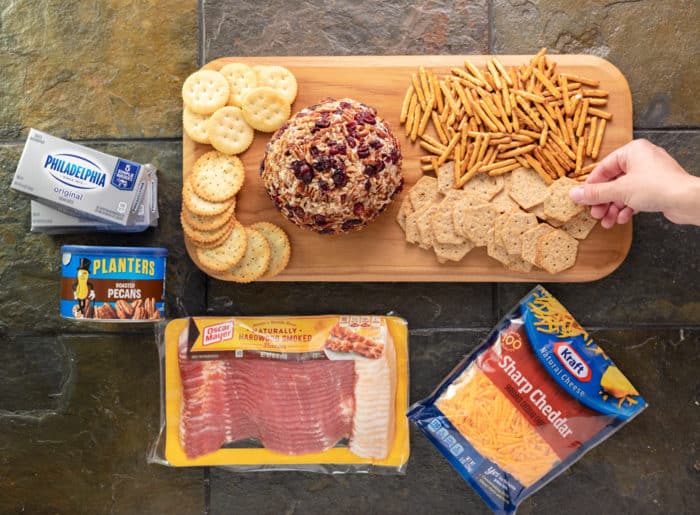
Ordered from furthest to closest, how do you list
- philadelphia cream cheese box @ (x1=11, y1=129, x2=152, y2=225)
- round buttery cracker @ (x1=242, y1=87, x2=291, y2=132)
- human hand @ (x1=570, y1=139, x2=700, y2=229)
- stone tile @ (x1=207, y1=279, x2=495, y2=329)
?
stone tile @ (x1=207, y1=279, x2=495, y2=329)
round buttery cracker @ (x1=242, y1=87, x2=291, y2=132)
philadelphia cream cheese box @ (x1=11, y1=129, x2=152, y2=225)
human hand @ (x1=570, y1=139, x2=700, y2=229)

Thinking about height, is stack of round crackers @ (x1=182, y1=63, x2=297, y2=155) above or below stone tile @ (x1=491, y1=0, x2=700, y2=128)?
below

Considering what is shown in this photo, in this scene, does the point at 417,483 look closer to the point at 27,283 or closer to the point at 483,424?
the point at 483,424

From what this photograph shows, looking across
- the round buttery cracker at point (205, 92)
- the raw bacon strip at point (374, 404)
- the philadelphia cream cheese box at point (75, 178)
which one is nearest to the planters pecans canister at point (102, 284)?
the philadelphia cream cheese box at point (75, 178)

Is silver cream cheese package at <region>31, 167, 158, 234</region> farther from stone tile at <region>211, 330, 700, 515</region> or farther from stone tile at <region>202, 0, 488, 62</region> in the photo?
stone tile at <region>211, 330, 700, 515</region>

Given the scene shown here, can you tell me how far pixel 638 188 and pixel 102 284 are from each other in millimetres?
1890

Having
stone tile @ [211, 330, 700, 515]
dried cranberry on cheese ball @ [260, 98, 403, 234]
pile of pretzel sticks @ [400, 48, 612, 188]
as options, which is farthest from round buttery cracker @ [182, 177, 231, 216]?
stone tile @ [211, 330, 700, 515]

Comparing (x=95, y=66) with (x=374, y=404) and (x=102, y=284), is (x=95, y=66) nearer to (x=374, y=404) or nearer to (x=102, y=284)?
(x=102, y=284)

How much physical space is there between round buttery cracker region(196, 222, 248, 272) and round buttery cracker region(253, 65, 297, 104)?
0.53 metres

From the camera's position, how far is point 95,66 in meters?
2.33

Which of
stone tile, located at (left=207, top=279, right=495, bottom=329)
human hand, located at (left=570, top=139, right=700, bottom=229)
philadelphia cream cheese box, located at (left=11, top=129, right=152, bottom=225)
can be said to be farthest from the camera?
stone tile, located at (left=207, top=279, right=495, bottom=329)

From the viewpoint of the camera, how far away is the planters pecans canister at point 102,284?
6.46ft

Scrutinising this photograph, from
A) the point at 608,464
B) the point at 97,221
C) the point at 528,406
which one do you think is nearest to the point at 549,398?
the point at 528,406

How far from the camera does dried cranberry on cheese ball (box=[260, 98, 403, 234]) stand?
180 cm

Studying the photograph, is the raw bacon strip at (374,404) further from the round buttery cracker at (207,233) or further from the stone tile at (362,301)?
the round buttery cracker at (207,233)
